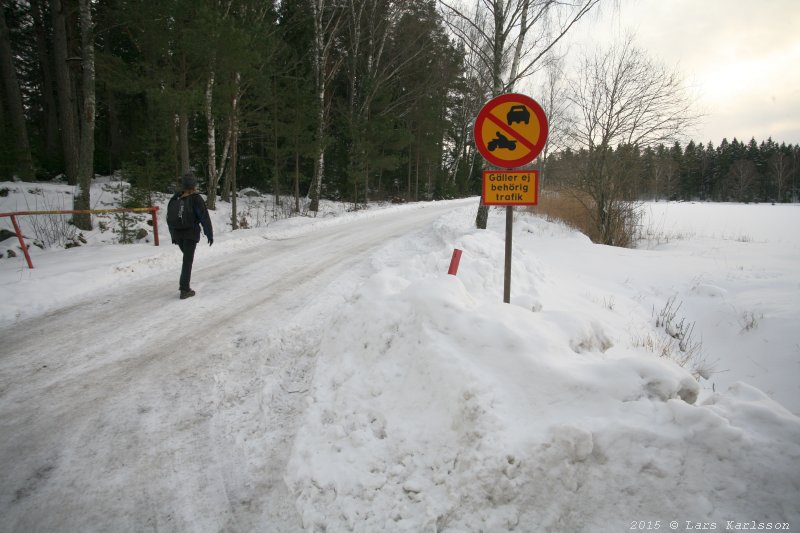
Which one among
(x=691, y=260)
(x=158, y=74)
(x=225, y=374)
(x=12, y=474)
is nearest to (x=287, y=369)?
(x=225, y=374)

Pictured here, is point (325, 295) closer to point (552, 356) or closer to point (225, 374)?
point (225, 374)

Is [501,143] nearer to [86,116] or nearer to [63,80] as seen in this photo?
[86,116]

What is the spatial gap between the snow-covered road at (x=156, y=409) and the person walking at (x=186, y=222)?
1.29 ft

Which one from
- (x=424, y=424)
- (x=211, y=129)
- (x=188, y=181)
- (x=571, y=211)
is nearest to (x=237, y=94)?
(x=211, y=129)

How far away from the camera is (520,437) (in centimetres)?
228

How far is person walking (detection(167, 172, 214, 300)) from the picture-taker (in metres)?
5.68

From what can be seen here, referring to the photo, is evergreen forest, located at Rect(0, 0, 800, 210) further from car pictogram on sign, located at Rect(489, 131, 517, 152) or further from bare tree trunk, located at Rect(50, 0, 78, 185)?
car pictogram on sign, located at Rect(489, 131, 517, 152)

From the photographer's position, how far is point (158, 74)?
12727 mm

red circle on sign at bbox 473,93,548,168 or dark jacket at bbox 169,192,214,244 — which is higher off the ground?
red circle on sign at bbox 473,93,548,168

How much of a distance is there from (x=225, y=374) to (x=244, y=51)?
37.2 ft

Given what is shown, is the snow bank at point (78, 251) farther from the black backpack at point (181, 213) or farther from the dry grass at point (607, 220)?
the dry grass at point (607, 220)

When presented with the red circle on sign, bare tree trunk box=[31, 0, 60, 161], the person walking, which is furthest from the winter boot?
bare tree trunk box=[31, 0, 60, 161]

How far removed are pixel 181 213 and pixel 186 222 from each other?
0.52 ft

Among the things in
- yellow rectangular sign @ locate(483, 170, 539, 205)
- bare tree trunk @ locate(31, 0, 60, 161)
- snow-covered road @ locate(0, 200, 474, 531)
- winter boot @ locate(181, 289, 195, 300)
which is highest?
bare tree trunk @ locate(31, 0, 60, 161)
